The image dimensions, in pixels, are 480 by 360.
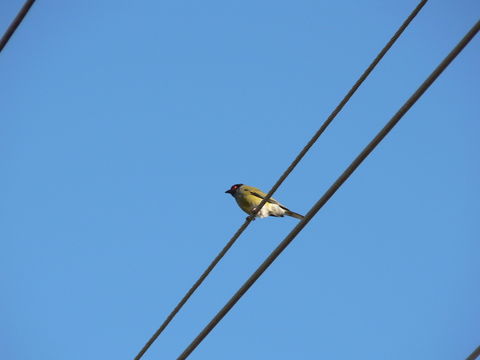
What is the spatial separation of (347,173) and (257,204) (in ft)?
23.9

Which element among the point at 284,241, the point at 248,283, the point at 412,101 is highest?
the point at 412,101

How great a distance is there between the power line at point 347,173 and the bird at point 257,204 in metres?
6.95

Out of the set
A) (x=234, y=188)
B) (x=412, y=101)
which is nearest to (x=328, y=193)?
(x=412, y=101)

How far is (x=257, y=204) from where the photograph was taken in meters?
11.3

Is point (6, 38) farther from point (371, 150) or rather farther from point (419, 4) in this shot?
point (419, 4)

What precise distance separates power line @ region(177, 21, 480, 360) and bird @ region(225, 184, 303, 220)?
6.95 meters

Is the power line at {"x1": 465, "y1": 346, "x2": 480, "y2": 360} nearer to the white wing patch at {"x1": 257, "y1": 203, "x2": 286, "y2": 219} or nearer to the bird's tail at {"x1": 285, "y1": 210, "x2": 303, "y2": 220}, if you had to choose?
the white wing patch at {"x1": 257, "y1": 203, "x2": 286, "y2": 219}

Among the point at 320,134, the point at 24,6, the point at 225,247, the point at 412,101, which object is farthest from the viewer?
the point at 225,247

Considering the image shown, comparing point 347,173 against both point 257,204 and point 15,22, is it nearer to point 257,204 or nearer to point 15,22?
point 15,22

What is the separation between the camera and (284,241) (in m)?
4.25

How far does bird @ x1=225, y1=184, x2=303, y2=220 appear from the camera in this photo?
37.3 ft

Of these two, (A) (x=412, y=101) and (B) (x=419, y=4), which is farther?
(B) (x=419, y=4)

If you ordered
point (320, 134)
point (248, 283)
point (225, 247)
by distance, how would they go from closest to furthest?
point (248, 283)
point (320, 134)
point (225, 247)

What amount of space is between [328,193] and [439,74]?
98 cm
